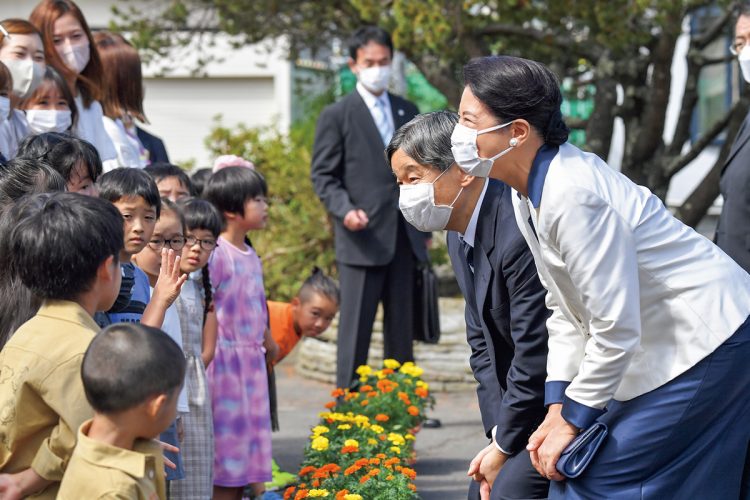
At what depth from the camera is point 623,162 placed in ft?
33.7

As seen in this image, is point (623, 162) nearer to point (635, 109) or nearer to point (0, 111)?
point (635, 109)

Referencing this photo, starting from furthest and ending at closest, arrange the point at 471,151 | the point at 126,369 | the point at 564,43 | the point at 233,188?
the point at 564,43, the point at 233,188, the point at 471,151, the point at 126,369

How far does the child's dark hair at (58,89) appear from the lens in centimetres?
528

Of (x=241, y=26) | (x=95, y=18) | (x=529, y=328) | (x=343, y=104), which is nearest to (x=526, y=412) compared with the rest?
(x=529, y=328)

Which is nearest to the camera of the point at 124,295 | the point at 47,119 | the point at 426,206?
the point at 124,295

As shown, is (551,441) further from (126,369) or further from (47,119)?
(47,119)

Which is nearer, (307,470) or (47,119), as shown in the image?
(307,470)

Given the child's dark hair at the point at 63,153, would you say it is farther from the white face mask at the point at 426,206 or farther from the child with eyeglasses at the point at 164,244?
the white face mask at the point at 426,206

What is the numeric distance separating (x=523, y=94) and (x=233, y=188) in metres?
2.58

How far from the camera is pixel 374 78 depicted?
7.19 meters

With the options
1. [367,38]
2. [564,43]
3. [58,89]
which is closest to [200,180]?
[58,89]

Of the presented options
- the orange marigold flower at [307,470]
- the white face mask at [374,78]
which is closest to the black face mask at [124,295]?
the orange marigold flower at [307,470]

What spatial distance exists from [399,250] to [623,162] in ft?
Answer: 12.8

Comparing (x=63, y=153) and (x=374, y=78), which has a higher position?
(x=63, y=153)
